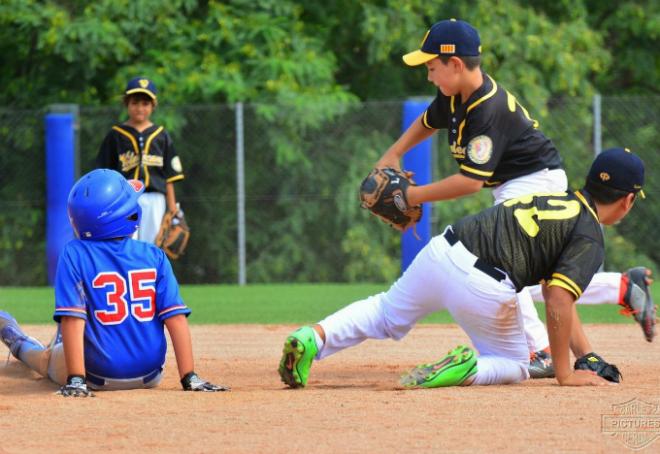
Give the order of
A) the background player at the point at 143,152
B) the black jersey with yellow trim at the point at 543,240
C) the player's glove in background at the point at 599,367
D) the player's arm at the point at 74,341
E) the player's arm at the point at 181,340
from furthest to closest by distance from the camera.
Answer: the background player at the point at 143,152
the player's glove in background at the point at 599,367
the player's arm at the point at 181,340
the black jersey with yellow trim at the point at 543,240
the player's arm at the point at 74,341

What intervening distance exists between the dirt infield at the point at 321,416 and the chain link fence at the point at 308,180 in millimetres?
7541

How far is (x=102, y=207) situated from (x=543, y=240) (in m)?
2.06

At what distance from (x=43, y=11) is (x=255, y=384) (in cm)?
948

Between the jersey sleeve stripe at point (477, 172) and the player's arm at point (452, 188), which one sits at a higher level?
the jersey sleeve stripe at point (477, 172)

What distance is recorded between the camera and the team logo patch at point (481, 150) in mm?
5555

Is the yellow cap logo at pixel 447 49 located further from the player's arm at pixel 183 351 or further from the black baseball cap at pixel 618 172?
the player's arm at pixel 183 351

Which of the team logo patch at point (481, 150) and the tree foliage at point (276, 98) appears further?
the tree foliage at point (276, 98)

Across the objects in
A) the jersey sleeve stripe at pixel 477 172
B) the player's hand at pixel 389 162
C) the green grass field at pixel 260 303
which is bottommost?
the green grass field at pixel 260 303

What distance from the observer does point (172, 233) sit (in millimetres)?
10578

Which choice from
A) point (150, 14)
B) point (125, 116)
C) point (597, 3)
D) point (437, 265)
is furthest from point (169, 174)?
point (597, 3)

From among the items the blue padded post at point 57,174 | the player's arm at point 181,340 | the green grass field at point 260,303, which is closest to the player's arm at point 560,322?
the player's arm at point 181,340

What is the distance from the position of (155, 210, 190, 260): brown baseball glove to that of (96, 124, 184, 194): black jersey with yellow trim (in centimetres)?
39

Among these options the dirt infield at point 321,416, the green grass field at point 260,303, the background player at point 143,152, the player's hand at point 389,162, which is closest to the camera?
the dirt infield at point 321,416

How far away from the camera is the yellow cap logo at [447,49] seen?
221 inches
